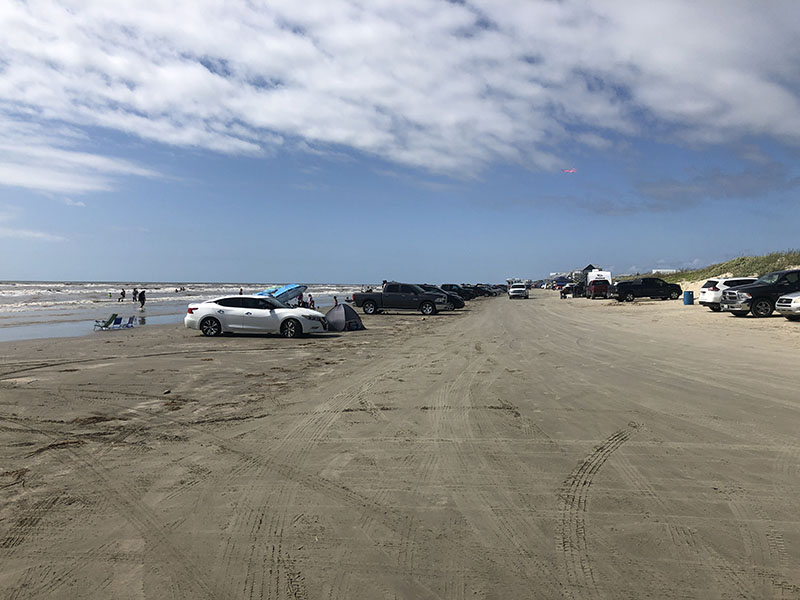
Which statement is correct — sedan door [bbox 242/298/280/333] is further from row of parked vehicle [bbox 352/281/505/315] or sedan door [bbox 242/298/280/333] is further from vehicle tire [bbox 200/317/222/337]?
row of parked vehicle [bbox 352/281/505/315]

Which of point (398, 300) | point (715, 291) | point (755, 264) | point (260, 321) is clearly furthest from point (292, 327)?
point (755, 264)

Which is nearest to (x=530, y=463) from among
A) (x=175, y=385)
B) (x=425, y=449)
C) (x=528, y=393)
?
(x=425, y=449)

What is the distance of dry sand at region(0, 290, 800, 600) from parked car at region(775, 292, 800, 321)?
436 inches

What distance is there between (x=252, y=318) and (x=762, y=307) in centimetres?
1960

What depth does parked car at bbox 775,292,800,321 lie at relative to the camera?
18906 mm

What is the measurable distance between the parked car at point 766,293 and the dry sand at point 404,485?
14.2m

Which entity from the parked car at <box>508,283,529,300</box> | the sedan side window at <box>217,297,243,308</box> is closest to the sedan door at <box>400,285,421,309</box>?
the sedan side window at <box>217,297,243,308</box>

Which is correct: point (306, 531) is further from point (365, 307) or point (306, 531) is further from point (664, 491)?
point (365, 307)

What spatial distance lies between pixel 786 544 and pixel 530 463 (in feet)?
7.19

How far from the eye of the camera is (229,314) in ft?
63.7

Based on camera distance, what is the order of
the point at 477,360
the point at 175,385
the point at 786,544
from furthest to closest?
1. the point at 477,360
2. the point at 175,385
3. the point at 786,544

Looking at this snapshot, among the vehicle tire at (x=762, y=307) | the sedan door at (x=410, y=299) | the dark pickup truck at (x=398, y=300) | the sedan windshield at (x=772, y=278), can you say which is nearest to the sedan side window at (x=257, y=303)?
the dark pickup truck at (x=398, y=300)

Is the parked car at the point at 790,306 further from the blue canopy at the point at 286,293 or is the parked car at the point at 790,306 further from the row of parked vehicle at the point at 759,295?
the blue canopy at the point at 286,293

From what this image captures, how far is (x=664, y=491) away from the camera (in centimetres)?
467
